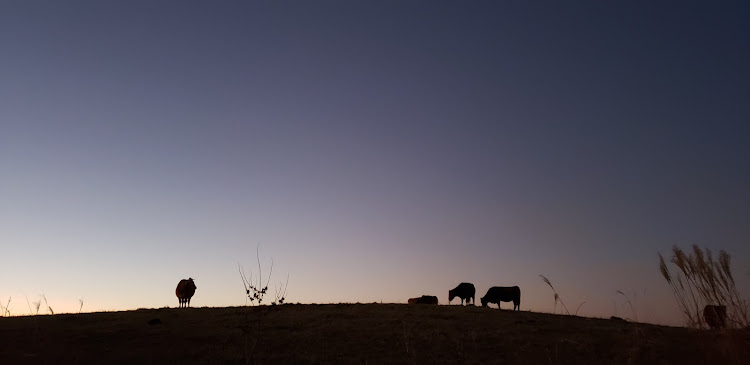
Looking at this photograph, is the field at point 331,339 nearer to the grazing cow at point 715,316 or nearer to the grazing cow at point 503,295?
the grazing cow at point 715,316

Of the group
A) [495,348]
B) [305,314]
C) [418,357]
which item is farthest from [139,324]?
[495,348]

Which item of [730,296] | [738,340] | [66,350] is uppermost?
[730,296]

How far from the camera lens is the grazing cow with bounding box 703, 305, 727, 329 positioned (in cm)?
678

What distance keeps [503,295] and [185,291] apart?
2487 centimetres

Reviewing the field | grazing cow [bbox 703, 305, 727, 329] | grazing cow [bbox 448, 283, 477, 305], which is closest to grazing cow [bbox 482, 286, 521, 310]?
grazing cow [bbox 448, 283, 477, 305]

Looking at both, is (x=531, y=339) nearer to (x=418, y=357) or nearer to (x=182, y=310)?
(x=418, y=357)

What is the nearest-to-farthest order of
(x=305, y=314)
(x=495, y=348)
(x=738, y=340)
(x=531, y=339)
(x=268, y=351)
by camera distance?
(x=738, y=340)
(x=268, y=351)
(x=495, y=348)
(x=531, y=339)
(x=305, y=314)

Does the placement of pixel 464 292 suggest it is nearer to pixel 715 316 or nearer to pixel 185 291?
pixel 185 291

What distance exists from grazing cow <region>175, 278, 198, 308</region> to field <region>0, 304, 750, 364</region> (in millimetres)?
7113

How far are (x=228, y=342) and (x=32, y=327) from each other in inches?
346

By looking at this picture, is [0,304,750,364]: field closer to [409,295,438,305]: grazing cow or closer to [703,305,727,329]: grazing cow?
[703,305,727,329]: grazing cow

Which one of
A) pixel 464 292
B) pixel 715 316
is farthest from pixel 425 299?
pixel 715 316

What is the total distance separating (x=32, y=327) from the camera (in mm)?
22062

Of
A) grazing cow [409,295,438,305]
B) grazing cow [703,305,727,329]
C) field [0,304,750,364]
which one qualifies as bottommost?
field [0,304,750,364]
